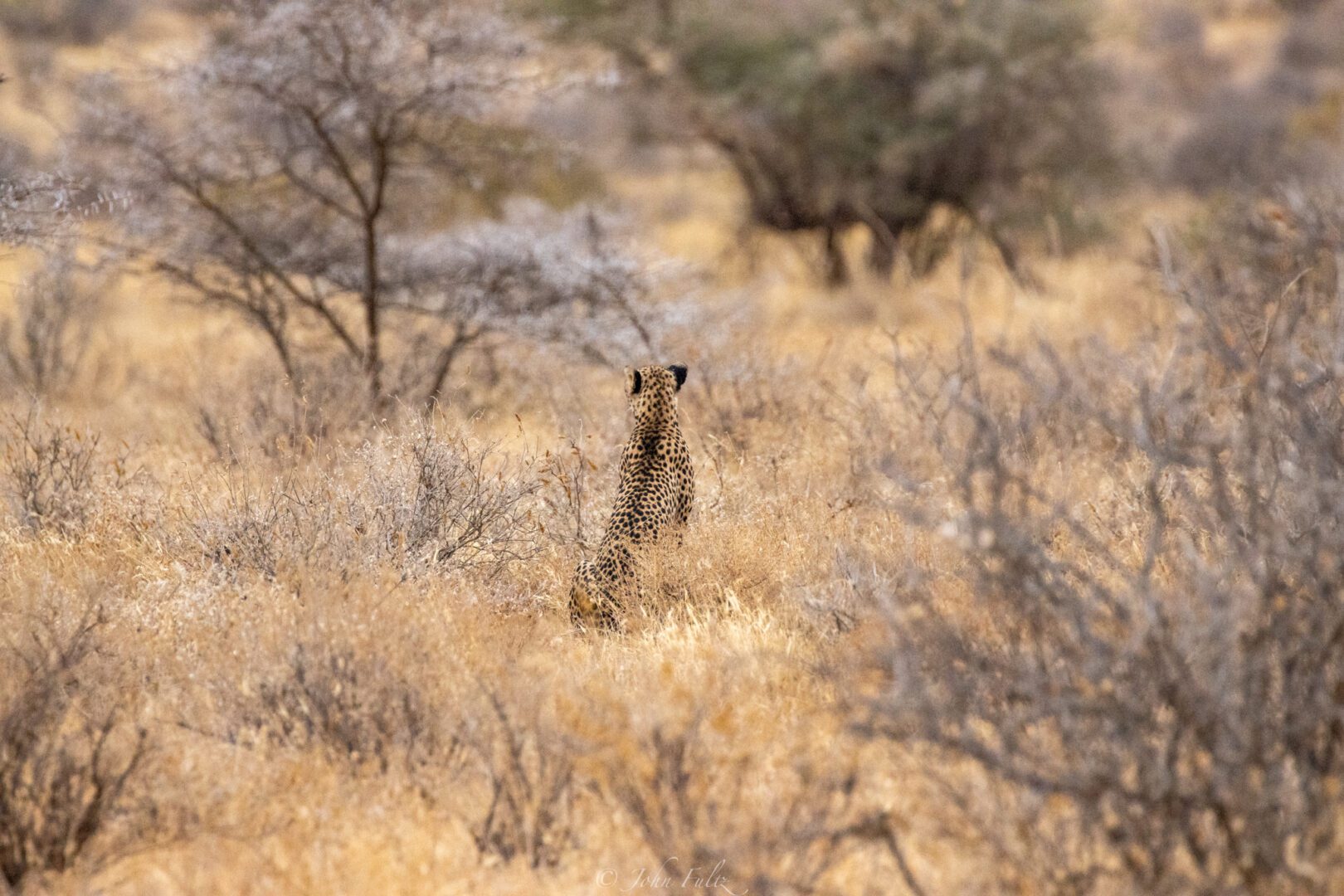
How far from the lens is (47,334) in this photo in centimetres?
1116

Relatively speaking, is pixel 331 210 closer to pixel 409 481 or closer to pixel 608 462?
pixel 608 462

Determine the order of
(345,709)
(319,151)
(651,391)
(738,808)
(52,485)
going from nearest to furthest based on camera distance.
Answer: (738,808), (345,709), (651,391), (52,485), (319,151)

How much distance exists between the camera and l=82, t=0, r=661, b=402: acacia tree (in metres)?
8.29

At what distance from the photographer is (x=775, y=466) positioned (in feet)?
23.1

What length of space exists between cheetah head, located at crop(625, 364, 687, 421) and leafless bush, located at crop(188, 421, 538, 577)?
0.57 metres

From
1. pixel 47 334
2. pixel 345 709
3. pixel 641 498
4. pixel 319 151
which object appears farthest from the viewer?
pixel 47 334

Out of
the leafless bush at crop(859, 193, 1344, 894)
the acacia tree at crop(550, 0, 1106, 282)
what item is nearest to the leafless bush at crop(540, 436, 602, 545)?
the leafless bush at crop(859, 193, 1344, 894)

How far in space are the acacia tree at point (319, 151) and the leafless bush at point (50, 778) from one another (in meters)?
4.24

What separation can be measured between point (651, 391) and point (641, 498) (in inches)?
23.2

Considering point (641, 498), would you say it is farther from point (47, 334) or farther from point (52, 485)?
point (47, 334)

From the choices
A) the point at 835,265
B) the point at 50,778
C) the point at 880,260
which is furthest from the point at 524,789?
the point at 835,265

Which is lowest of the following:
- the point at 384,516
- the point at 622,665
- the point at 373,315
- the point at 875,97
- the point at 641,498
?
the point at 622,665

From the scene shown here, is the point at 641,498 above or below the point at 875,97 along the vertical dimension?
below

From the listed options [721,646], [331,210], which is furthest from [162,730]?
[331,210]
